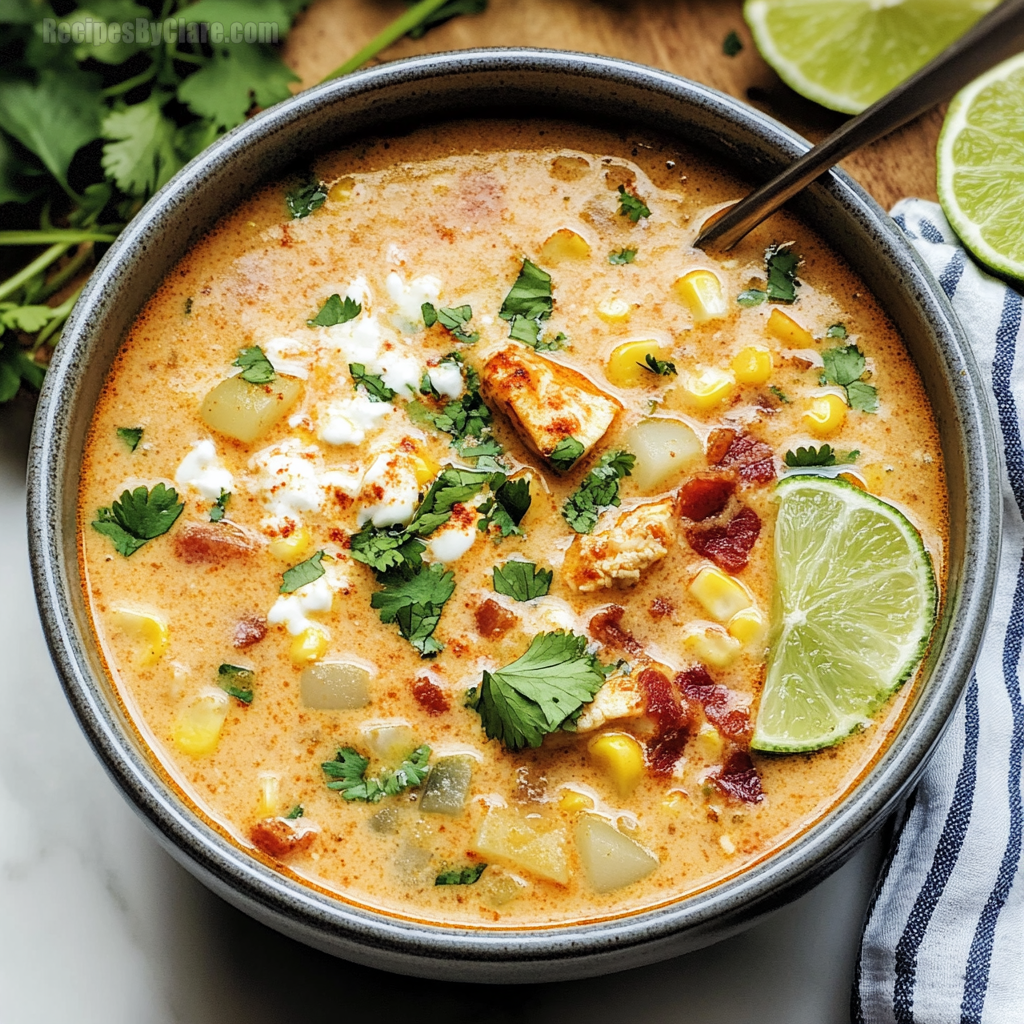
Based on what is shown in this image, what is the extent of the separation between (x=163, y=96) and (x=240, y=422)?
4.37 ft

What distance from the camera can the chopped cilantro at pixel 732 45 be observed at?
4023 mm

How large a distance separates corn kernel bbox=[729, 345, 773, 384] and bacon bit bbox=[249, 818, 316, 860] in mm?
1608

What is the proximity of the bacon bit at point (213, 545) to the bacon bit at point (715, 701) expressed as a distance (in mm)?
1163

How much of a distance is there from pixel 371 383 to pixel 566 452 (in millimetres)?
573

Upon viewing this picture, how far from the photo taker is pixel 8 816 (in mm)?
3691

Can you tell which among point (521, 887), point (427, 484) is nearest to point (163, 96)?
point (427, 484)

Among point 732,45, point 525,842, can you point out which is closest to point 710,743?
point 525,842

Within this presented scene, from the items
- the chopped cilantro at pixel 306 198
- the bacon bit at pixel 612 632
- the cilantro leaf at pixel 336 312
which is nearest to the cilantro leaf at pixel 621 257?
the cilantro leaf at pixel 336 312

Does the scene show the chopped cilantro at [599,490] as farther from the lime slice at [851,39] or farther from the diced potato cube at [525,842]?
the lime slice at [851,39]

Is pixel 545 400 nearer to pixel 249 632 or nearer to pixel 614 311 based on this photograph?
pixel 614 311

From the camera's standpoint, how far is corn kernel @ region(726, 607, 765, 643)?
3.08m

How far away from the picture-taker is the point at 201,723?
3.09 metres

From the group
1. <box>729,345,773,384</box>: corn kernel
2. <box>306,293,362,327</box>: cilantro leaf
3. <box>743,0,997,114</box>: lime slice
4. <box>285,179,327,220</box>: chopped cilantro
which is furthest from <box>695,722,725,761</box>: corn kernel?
<box>743,0,997,114</box>: lime slice

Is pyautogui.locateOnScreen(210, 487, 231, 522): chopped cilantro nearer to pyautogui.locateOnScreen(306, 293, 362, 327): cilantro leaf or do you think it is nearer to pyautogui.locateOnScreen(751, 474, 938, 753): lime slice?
pyautogui.locateOnScreen(306, 293, 362, 327): cilantro leaf
